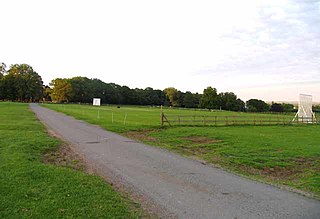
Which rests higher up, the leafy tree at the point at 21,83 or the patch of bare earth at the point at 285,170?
the leafy tree at the point at 21,83

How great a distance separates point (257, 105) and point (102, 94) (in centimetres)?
7837

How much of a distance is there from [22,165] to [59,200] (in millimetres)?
3398

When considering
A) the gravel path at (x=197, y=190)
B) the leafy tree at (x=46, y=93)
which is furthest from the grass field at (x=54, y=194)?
the leafy tree at (x=46, y=93)

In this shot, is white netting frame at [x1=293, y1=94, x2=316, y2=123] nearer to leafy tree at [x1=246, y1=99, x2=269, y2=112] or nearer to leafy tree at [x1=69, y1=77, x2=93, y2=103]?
leafy tree at [x1=246, y1=99, x2=269, y2=112]

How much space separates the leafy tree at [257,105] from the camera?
14080cm

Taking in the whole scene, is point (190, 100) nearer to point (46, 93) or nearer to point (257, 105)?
point (257, 105)

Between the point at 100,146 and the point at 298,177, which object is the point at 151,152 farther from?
the point at 298,177

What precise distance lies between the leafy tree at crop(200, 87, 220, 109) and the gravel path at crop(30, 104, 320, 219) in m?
113

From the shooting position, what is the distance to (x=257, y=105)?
475 ft

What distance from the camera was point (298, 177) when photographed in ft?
30.7

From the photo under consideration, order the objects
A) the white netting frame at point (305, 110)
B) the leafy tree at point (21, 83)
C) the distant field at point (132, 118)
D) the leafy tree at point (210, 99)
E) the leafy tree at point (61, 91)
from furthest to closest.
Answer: the leafy tree at point (210, 99) → the leafy tree at point (61, 91) → the leafy tree at point (21, 83) → the white netting frame at point (305, 110) → the distant field at point (132, 118)

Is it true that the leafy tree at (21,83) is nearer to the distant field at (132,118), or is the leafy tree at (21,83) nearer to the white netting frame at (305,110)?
the distant field at (132,118)

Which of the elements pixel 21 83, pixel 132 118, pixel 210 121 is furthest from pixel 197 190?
pixel 21 83

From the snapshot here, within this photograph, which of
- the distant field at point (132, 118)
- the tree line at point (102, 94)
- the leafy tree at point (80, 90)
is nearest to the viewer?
the distant field at point (132, 118)
